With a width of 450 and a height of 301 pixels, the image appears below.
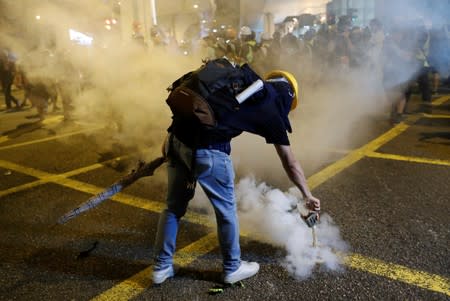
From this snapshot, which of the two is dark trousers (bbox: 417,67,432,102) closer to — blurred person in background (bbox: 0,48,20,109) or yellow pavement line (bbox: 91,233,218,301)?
yellow pavement line (bbox: 91,233,218,301)

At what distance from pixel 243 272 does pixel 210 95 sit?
3.95 ft

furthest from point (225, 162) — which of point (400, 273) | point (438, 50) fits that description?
point (438, 50)

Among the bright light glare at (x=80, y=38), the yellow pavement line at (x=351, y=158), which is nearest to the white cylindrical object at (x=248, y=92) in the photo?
the yellow pavement line at (x=351, y=158)

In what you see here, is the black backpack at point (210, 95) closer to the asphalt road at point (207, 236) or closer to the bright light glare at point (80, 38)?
the asphalt road at point (207, 236)

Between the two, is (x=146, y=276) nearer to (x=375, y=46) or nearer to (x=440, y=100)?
(x=440, y=100)

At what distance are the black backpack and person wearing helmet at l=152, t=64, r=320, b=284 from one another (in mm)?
48

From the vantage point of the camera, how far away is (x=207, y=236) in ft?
10.7

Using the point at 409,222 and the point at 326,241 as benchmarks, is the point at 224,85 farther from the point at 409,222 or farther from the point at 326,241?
the point at 409,222

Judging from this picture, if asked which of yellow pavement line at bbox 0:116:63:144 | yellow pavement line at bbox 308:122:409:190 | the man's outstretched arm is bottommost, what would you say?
yellow pavement line at bbox 308:122:409:190

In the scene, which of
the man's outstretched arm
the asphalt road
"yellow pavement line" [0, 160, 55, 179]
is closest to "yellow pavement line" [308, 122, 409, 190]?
the asphalt road

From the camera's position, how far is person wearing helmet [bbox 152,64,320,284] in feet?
7.30

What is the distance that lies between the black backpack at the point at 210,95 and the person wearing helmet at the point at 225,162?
0.16 feet

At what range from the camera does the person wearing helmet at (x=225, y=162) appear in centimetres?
223

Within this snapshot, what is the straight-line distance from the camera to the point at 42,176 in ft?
16.4
